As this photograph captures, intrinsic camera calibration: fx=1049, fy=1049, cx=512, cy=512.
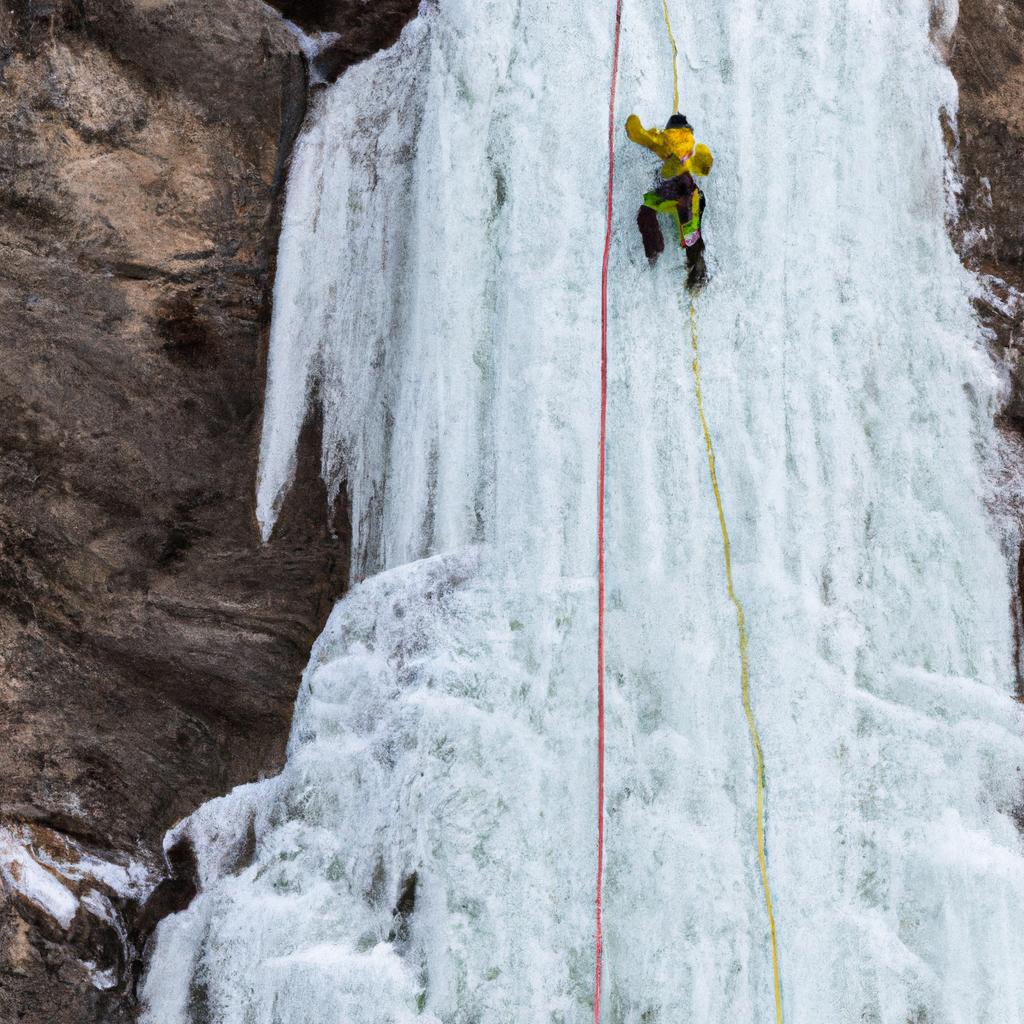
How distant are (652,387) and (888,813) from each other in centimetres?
202

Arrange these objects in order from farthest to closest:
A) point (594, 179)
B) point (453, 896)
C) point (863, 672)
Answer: point (594, 179) < point (863, 672) < point (453, 896)

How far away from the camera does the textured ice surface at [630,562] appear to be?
163 inches

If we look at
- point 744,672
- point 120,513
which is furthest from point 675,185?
point 120,513

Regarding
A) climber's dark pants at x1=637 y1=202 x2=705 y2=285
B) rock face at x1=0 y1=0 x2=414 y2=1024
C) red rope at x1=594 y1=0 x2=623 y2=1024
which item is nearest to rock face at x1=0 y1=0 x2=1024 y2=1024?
rock face at x1=0 y1=0 x2=414 y2=1024

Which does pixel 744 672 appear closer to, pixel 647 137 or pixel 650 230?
pixel 650 230

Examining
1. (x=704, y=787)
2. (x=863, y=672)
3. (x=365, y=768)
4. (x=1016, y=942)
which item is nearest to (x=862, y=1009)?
(x=1016, y=942)

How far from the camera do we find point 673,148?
442 cm

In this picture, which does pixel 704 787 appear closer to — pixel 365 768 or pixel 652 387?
pixel 365 768

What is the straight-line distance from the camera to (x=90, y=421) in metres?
4.50

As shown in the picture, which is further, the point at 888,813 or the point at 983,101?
the point at 983,101

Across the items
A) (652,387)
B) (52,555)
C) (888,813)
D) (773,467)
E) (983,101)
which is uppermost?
(983,101)

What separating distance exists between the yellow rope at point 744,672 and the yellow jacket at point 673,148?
58 centimetres

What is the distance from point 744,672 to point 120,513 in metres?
2.74

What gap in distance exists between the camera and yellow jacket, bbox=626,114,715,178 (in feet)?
14.5
